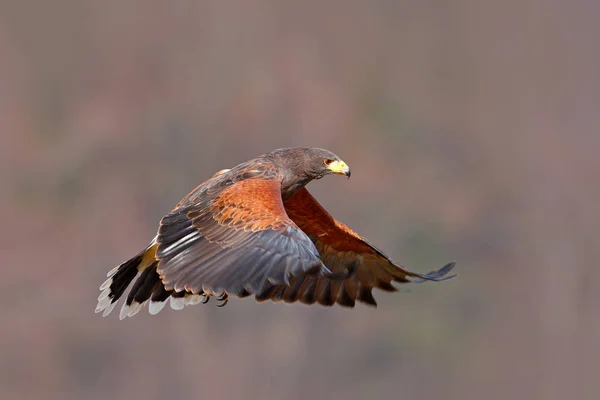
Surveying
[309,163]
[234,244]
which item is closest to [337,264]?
[309,163]

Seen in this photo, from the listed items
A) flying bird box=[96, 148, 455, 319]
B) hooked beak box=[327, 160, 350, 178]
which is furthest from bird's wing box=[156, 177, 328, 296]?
hooked beak box=[327, 160, 350, 178]

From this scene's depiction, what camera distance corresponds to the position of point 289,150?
878 cm

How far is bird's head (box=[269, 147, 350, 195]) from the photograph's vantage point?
8602 mm

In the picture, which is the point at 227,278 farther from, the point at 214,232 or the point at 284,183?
the point at 284,183

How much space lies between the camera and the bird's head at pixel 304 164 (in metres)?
8.60

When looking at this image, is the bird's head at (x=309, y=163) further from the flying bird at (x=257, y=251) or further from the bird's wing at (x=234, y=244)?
the bird's wing at (x=234, y=244)

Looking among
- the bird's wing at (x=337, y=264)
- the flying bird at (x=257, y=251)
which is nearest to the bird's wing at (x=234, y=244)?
the flying bird at (x=257, y=251)

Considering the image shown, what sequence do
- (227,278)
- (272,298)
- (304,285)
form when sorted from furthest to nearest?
(304,285)
(272,298)
(227,278)

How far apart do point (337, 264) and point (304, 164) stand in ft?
3.99

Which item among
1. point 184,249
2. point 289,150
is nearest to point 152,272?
point 184,249

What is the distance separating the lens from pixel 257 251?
24.2 feet

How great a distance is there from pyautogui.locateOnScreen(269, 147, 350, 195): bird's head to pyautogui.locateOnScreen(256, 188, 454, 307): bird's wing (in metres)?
0.37

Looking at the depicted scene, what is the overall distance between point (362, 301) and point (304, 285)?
656 mm

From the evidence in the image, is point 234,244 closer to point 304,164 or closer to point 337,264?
point 304,164
